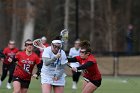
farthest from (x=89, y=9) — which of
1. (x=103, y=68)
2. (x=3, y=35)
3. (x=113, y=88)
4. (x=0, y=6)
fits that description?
(x=113, y=88)

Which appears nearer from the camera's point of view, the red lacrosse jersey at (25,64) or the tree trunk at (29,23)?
the red lacrosse jersey at (25,64)

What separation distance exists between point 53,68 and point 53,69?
0.02 m

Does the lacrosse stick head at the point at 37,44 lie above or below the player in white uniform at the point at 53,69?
above

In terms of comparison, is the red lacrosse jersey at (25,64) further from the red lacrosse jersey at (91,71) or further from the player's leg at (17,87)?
the red lacrosse jersey at (91,71)

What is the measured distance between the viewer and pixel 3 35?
65.0 metres

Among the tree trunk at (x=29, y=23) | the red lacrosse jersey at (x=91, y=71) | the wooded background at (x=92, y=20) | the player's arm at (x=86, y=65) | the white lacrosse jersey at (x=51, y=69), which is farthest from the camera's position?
the wooded background at (x=92, y=20)

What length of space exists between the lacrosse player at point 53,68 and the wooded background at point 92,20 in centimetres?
3743

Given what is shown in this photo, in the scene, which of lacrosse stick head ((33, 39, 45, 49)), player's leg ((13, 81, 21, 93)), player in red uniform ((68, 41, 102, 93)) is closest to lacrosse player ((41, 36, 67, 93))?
player in red uniform ((68, 41, 102, 93))

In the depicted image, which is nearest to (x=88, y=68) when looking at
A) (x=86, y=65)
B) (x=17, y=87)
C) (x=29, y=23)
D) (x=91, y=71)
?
(x=91, y=71)

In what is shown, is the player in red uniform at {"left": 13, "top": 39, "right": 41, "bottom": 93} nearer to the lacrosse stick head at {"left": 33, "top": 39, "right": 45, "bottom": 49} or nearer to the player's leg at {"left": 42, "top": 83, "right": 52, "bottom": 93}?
the lacrosse stick head at {"left": 33, "top": 39, "right": 45, "bottom": 49}

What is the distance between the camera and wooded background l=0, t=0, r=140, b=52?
5747 cm

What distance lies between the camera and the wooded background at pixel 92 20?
5747 centimetres

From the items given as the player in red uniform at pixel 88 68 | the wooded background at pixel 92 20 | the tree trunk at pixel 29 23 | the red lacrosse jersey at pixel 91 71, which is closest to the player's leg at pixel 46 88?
the player in red uniform at pixel 88 68

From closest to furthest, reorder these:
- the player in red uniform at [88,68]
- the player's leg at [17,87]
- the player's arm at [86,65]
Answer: the player's arm at [86,65] < the player in red uniform at [88,68] < the player's leg at [17,87]
